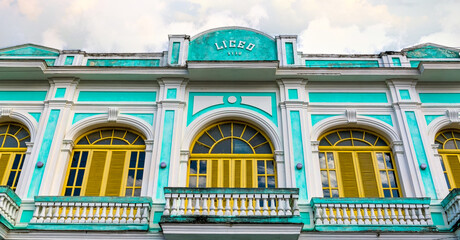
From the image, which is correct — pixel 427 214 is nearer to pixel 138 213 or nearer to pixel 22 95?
pixel 138 213

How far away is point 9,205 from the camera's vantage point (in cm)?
853

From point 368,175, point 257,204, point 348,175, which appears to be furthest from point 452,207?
point 257,204

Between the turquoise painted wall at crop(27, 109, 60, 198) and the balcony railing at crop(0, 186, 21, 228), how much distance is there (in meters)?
0.40

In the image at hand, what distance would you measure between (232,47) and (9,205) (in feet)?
21.5

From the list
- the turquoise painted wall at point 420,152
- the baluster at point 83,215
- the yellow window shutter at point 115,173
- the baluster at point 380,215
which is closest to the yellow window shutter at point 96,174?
the yellow window shutter at point 115,173

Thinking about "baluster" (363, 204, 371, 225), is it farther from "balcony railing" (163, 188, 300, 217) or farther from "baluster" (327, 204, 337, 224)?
"balcony railing" (163, 188, 300, 217)

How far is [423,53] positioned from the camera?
11656 millimetres

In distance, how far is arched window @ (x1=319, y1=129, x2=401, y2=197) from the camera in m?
9.57

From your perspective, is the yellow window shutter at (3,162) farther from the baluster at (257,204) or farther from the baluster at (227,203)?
the baluster at (257,204)

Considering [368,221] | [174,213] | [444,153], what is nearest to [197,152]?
[174,213]

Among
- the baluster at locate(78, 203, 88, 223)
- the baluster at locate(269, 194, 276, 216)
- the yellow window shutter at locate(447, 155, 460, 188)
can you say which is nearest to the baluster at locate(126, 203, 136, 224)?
the baluster at locate(78, 203, 88, 223)

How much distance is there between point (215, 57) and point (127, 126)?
296cm

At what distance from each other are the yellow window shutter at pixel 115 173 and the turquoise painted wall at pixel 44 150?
143 centimetres

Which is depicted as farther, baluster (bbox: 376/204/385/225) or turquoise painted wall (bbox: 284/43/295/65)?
turquoise painted wall (bbox: 284/43/295/65)
